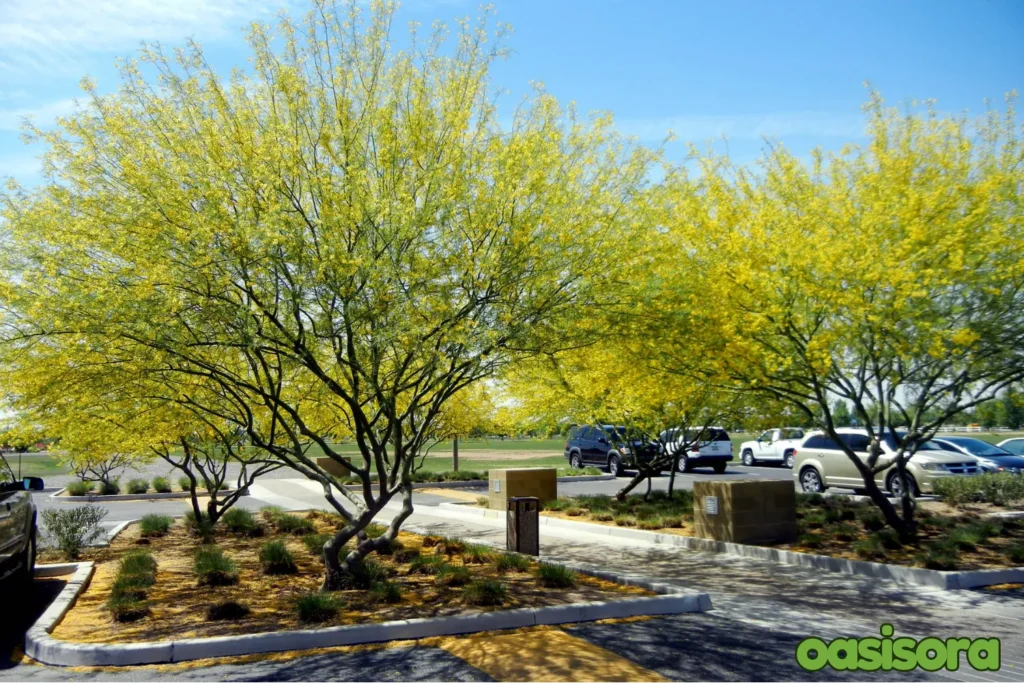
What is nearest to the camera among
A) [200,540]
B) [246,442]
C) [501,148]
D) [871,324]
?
[501,148]

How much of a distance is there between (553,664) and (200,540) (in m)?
9.65

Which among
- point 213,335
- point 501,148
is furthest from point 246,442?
point 501,148

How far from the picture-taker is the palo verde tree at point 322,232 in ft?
25.6

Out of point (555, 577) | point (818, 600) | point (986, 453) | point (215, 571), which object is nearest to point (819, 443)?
point (986, 453)

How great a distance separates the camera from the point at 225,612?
7977 millimetres

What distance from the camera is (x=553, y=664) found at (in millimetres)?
6480

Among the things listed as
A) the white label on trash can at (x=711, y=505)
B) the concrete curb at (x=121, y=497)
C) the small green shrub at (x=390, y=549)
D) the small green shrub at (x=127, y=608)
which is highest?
the white label on trash can at (x=711, y=505)

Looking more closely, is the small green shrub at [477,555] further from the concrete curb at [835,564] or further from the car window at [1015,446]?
the car window at [1015,446]

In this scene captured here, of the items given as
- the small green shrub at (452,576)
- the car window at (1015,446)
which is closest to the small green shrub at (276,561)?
the small green shrub at (452,576)

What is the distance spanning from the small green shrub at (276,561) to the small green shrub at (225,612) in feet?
8.48

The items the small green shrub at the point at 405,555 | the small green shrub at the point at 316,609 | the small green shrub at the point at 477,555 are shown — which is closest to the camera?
the small green shrub at the point at 316,609

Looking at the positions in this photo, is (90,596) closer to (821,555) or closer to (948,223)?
(821,555)

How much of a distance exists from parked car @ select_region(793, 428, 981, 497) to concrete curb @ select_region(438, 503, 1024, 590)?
7.31 meters

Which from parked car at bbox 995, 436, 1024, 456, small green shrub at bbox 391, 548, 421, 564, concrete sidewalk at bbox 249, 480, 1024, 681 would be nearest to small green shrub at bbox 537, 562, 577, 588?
concrete sidewalk at bbox 249, 480, 1024, 681
